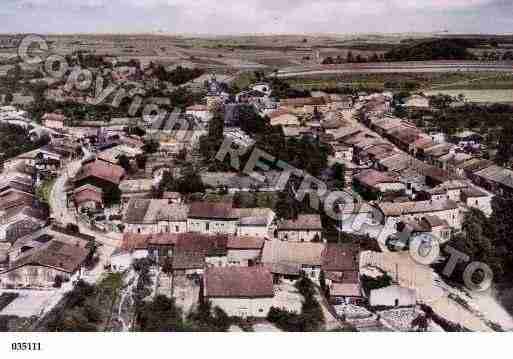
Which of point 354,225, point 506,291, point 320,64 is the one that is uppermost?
point 320,64

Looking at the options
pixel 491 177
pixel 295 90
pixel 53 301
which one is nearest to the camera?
pixel 53 301

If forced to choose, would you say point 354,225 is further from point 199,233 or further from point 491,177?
point 491,177

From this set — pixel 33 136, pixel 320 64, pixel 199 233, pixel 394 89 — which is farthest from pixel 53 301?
pixel 320 64

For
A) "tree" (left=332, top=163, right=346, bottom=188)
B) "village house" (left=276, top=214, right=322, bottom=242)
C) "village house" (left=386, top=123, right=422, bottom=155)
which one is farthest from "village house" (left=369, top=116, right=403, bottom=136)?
"village house" (left=276, top=214, right=322, bottom=242)

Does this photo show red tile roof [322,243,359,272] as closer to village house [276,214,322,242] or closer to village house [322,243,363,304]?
village house [322,243,363,304]

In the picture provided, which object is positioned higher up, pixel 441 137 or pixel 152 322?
pixel 441 137

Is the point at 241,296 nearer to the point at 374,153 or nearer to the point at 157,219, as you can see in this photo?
the point at 157,219

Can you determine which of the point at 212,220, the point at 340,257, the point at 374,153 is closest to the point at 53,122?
the point at 212,220
